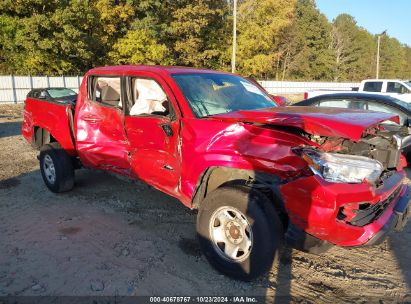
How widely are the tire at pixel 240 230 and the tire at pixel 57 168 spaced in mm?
2953

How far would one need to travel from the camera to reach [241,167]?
323 centimetres

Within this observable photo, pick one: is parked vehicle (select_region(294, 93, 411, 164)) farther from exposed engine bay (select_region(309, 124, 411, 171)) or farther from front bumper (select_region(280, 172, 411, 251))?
front bumper (select_region(280, 172, 411, 251))

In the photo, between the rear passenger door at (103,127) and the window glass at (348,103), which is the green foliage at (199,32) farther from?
the rear passenger door at (103,127)

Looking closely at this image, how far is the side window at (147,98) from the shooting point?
169 inches

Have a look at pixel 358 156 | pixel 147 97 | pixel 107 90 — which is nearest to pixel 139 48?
pixel 107 90

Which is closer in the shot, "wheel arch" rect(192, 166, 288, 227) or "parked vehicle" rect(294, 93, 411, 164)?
"wheel arch" rect(192, 166, 288, 227)

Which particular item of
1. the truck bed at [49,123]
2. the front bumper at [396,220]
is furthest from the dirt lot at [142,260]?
the truck bed at [49,123]

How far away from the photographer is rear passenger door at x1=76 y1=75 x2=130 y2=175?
4609 mm

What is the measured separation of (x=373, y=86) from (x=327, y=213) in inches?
653

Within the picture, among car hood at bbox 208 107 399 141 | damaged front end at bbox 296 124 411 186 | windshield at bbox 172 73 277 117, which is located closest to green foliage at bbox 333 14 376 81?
windshield at bbox 172 73 277 117

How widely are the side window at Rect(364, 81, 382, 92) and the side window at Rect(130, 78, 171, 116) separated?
609 inches

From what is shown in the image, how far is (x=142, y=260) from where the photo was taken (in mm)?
3754

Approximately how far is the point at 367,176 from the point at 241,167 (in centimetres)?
102

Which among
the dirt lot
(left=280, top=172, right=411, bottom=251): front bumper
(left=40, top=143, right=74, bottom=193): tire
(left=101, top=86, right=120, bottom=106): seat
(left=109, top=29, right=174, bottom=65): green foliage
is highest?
(left=109, top=29, right=174, bottom=65): green foliage
